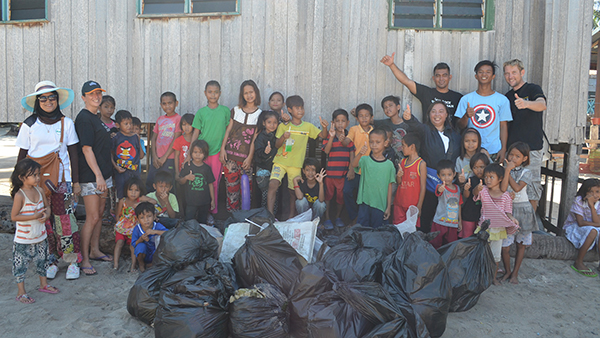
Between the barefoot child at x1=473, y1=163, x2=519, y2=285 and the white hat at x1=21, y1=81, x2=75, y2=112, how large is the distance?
13.5 feet

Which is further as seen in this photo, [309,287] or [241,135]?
[241,135]

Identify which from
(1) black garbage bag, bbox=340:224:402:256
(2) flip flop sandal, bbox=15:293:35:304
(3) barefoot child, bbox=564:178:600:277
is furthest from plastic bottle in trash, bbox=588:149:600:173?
(2) flip flop sandal, bbox=15:293:35:304

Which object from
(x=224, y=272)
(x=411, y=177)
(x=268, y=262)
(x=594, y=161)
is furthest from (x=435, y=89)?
(x=594, y=161)

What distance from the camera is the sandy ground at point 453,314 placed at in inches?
129

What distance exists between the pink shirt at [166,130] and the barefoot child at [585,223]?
4653 mm

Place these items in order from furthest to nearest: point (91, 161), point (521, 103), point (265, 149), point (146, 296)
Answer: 1. point (265, 149)
2. point (521, 103)
3. point (91, 161)
4. point (146, 296)

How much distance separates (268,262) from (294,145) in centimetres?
182

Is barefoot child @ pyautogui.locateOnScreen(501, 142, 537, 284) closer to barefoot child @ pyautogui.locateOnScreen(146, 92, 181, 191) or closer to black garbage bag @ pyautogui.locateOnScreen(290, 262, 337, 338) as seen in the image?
black garbage bag @ pyautogui.locateOnScreen(290, 262, 337, 338)

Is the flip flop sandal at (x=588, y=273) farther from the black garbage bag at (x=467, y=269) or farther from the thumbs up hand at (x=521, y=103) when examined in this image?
the thumbs up hand at (x=521, y=103)

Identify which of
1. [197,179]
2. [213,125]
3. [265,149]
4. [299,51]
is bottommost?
[197,179]

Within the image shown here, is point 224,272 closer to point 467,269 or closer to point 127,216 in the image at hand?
point 127,216

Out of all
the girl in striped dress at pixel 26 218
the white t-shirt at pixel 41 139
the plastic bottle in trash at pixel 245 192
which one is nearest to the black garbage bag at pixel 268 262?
the plastic bottle in trash at pixel 245 192

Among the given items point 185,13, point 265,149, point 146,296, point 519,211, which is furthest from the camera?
point 185,13

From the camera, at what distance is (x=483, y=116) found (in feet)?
15.5
